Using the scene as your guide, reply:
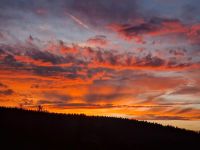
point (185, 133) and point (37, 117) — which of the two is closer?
point (37, 117)

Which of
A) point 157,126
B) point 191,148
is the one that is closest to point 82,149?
point 191,148

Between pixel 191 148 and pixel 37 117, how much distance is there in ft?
42.5

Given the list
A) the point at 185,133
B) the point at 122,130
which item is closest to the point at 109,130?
the point at 122,130

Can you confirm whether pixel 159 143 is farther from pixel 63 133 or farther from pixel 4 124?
pixel 4 124

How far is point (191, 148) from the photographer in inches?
1312

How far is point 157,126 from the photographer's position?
39219 millimetres

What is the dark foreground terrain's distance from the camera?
2630 cm

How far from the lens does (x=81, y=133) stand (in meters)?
30.2

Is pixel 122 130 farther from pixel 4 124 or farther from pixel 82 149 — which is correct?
pixel 4 124

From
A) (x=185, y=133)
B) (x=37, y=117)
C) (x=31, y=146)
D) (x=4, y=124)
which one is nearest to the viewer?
(x=31, y=146)

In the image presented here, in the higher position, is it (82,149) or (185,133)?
(185,133)

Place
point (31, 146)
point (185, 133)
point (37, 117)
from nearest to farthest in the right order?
point (31, 146)
point (37, 117)
point (185, 133)

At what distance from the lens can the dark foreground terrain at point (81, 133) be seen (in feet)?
86.3

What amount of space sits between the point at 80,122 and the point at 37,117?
3661 millimetres
